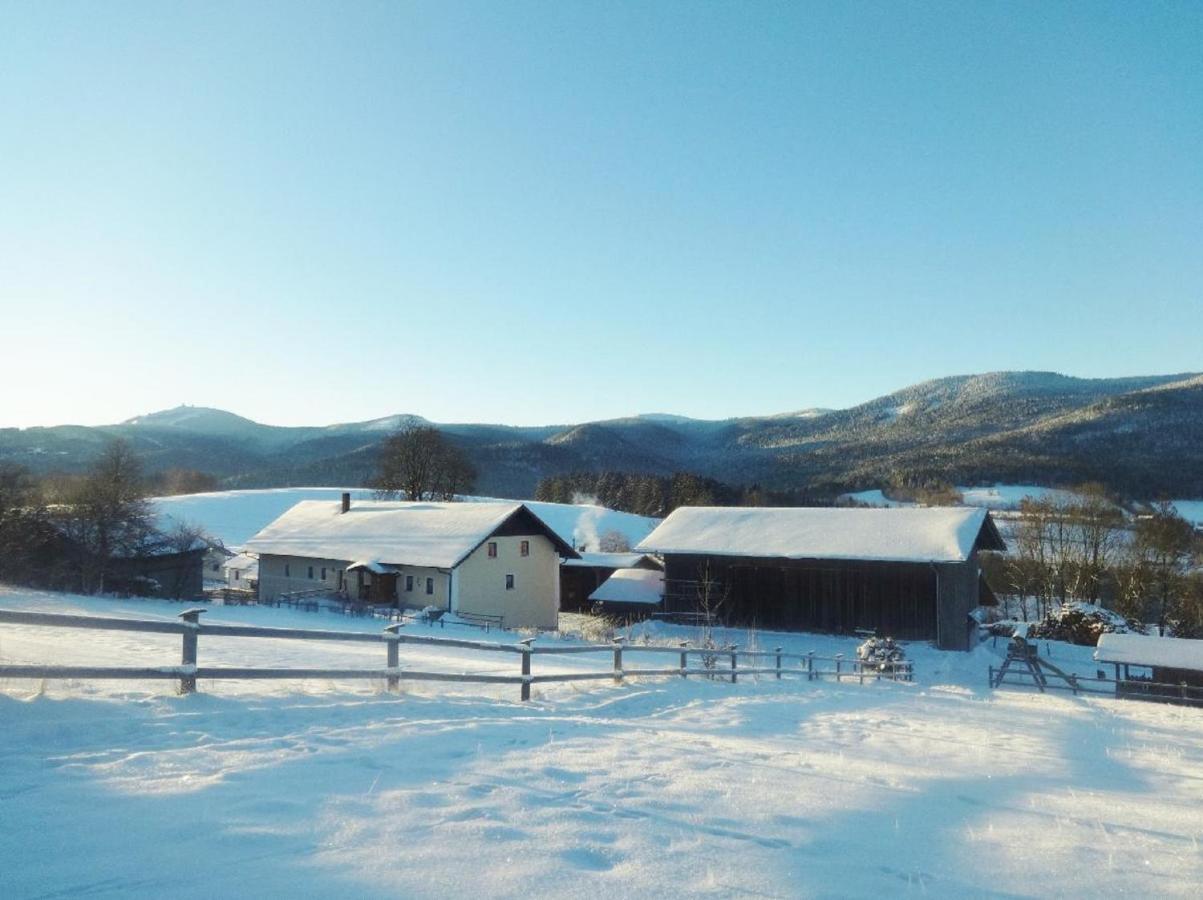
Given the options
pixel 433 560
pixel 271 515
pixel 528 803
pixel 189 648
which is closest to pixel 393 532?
pixel 433 560

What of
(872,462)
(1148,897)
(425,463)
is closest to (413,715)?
(1148,897)

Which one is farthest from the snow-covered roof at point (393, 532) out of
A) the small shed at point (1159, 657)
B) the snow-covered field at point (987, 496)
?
the snow-covered field at point (987, 496)

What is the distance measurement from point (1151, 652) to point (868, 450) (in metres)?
139

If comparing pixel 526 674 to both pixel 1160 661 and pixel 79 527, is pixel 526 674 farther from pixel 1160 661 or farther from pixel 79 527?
pixel 79 527

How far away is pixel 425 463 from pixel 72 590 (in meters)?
33.1

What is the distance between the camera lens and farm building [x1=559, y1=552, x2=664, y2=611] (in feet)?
157

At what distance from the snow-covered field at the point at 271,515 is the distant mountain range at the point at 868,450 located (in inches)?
452

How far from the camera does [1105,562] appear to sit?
48.2 m

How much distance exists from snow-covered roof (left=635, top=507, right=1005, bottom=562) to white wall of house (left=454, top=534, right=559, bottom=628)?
6.23 meters

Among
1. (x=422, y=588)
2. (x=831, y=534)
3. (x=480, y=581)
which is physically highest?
(x=831, y=534)

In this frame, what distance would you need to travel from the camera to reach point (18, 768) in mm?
5211

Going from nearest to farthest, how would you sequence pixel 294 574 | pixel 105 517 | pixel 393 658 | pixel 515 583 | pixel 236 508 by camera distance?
pixel 393 658 → pixel 105 517 → pixel 515 583 → pixel 294 574 → pixel 236 508

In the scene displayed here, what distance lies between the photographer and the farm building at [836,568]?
30578mm

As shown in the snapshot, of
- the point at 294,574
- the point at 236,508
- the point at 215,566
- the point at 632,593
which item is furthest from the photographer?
the point at 236,508
